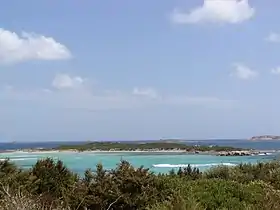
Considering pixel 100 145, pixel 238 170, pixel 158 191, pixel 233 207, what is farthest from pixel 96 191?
pixel 100 145

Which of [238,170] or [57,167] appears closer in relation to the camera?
[57,167]

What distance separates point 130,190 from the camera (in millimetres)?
16438

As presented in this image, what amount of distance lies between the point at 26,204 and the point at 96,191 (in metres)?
8.72

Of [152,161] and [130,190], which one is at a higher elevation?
[152,161]

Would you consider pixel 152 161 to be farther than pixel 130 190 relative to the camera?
Yes

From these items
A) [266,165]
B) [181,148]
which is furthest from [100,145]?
[266,165]

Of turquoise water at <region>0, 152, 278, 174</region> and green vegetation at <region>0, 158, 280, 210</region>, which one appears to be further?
turquoise water at <region>0, 152, 278, 174</region>

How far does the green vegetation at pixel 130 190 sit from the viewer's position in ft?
39.8

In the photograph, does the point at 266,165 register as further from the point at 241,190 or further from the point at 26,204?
the point at 26,204

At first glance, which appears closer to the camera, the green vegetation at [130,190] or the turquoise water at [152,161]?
the green vegetation at [130,190]

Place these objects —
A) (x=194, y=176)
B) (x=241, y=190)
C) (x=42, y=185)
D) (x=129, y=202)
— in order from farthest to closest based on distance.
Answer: (x=194, y=176) → (x=42, y=185) → (x=129, y=202) → (x=241, y=190)

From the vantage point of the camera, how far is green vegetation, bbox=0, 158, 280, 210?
1212 centimetres

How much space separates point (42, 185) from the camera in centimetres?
2089

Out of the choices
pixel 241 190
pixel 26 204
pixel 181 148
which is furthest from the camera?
pixel 181 148
